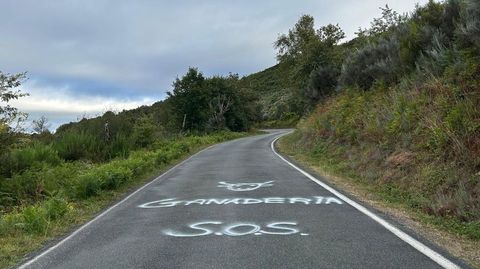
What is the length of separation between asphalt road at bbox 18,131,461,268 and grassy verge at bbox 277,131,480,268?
398 mm

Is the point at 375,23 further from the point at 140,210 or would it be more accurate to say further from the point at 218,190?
the point at 140,210

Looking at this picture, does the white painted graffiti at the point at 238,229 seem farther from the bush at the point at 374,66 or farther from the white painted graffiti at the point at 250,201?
the bush at the point at 374,66

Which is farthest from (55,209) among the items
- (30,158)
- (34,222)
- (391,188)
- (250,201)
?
(30,158)

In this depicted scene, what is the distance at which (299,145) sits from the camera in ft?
88.7

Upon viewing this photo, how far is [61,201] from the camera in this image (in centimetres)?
1021

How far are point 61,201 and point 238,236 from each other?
4912 millimetres

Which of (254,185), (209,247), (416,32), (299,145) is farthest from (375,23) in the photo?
(209,247)

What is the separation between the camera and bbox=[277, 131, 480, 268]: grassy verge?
638 centimetres


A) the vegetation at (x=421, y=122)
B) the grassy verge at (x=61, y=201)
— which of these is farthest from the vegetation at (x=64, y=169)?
the vegetation at (x=421, y=122)

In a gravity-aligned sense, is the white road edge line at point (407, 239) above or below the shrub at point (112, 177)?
below

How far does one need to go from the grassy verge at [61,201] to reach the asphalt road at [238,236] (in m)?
0.46

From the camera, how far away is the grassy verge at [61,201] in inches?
304

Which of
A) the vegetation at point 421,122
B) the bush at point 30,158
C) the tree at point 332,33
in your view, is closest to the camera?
the vegetation at point 421,122

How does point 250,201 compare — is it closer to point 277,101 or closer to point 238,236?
point 238,236
